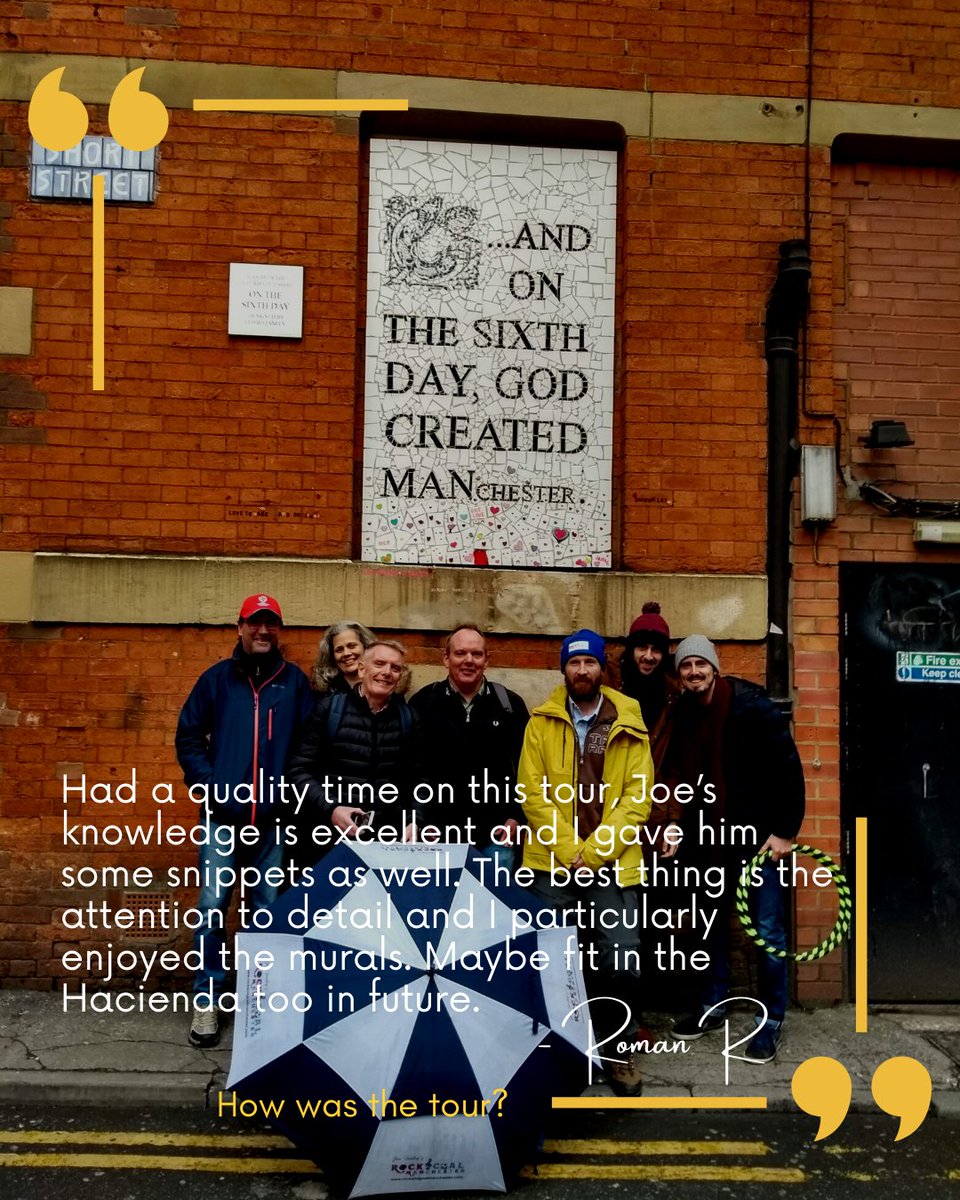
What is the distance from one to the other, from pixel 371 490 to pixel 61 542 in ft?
6.03

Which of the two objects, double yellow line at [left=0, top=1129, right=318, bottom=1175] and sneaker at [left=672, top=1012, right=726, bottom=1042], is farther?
sneaker at [left=672, top=1012, right=726, bottom=1042]

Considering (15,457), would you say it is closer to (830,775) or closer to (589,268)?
(589,268)

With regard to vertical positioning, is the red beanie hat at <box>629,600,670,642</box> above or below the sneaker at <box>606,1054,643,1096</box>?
above

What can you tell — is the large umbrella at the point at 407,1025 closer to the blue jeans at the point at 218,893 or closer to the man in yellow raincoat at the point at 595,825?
the man in yellow raincoat at the point at 595,825

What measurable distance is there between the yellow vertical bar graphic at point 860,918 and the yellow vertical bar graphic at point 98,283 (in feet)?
17.2

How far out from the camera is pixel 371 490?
6438mm

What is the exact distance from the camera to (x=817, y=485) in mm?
6270

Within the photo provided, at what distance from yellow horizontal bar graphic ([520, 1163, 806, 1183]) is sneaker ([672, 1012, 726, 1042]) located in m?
1.18

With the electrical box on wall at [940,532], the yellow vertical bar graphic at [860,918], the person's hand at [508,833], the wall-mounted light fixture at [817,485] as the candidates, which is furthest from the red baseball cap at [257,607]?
the electrical box on wall at [940,532]

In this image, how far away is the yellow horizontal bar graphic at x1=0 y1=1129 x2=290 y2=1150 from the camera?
13.8ft

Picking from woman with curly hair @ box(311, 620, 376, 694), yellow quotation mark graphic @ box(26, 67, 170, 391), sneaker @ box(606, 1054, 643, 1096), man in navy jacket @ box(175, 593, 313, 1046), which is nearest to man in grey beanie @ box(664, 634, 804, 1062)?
sneaker @ box(606, 1054, 643, 1096)

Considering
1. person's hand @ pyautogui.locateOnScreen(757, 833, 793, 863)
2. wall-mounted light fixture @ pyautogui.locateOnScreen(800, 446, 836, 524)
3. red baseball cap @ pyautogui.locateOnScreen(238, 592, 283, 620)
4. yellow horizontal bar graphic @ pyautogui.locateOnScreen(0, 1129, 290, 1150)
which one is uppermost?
wall-mounted light fixture @ pyautogui.locateOnScreen(800, 446, 836, 524)

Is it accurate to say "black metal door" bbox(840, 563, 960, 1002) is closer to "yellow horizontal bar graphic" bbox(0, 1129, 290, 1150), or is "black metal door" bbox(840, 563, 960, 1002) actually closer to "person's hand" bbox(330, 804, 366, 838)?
"person's hand" bbox(330, 804, 366, 838)

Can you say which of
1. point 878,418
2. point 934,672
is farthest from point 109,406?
point 934,672
